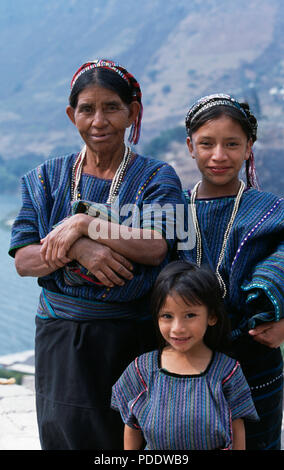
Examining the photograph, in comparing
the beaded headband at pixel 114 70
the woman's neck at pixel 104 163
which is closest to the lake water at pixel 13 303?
the woman's neck at pixel 104 163

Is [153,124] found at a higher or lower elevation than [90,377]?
higher

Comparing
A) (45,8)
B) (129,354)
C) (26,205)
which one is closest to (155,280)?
(129,354)

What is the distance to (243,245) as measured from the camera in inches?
68.4

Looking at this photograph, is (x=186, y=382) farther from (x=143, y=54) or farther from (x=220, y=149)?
(x=143, y=54)

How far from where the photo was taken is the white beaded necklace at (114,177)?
5.91 ft

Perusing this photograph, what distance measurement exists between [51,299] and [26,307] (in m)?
40.7

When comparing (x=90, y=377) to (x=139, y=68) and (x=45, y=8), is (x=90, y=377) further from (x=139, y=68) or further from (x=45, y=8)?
(x=45, y=8)

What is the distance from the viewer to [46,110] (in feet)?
225

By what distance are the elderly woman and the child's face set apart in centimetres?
18

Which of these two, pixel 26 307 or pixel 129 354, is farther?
pixel 26 307

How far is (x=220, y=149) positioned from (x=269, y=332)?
61 cm

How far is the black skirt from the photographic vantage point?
1766 mm

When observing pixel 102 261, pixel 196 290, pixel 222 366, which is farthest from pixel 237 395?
pixel 102 261

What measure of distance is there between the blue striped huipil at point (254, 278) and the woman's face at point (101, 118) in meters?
0.39
